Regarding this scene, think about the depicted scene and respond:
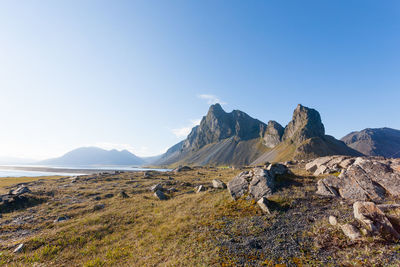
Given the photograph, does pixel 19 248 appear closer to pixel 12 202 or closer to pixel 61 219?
pixel 61 219

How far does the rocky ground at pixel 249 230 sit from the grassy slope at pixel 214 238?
0.06 meters

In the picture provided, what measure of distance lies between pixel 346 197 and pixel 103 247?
836 inches

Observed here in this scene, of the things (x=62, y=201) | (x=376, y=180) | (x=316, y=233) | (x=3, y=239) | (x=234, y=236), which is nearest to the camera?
(x=316, y=233)

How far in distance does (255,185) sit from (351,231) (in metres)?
9.42

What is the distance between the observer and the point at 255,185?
60.7 feet

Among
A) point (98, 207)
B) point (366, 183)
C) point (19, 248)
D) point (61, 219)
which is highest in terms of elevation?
point (366, 183)

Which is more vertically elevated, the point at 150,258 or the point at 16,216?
the point at 150,258

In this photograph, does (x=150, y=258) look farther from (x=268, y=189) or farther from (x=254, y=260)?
(x=268, y=189)

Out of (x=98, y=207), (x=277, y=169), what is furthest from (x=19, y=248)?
(x=277, y=169)

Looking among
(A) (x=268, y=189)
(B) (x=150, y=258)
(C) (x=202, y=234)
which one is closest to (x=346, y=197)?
(A) (x=268, y=189)

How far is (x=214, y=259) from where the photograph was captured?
912 cm

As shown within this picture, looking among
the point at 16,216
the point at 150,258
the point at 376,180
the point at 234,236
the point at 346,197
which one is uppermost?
the point at 376,180

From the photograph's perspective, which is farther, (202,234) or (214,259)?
(202,234)

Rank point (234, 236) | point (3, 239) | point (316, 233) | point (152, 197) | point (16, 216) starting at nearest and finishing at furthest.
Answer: point (316, 233) → point (234, 236) → point (3, 239) → point (16, 216) → point (152, 197)
